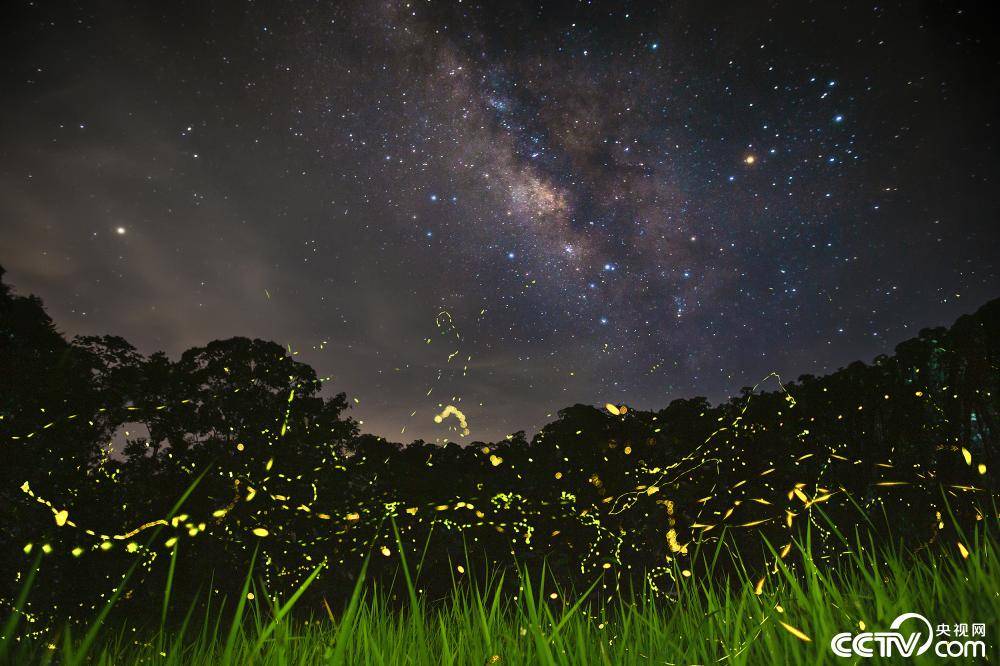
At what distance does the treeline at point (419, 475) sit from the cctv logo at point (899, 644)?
4144 mm

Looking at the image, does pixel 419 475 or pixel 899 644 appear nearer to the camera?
pixel 899 644

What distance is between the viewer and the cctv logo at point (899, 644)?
1.42 m

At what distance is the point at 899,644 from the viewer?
4.83 feet

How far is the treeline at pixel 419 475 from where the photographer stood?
17.7ft

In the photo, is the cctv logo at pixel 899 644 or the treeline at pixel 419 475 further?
the treeline at pixel 419 475

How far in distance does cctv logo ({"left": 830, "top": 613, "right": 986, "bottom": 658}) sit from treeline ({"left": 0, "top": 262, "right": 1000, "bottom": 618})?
4.14 m

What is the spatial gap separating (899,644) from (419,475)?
6.02 m

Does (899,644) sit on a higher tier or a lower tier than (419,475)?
lower

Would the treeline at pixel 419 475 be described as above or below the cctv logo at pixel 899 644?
above

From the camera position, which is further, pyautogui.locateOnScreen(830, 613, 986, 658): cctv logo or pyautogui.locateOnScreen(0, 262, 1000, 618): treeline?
pyautogui.locateOnScreen(0, 262, 1000, 618): treeline

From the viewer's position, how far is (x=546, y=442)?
6922 mm

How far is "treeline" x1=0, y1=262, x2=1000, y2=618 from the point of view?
5.39 m

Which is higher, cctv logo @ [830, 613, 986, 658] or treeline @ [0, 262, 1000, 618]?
treeline @ [0, 262, 1000, 618]

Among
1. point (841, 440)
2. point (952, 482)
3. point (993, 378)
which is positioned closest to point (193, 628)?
point (841, 440)
